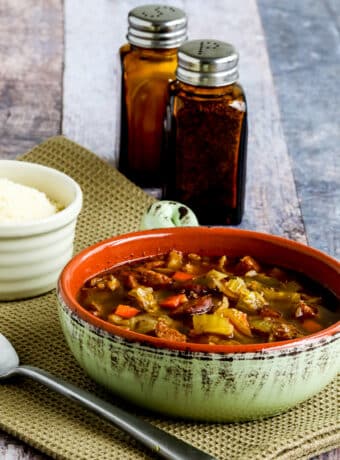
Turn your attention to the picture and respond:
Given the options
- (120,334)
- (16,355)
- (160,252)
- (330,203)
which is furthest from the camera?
Answer: (330,203)

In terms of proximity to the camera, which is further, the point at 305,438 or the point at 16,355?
the point at 16,355

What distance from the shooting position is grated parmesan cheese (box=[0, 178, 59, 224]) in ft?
7.36

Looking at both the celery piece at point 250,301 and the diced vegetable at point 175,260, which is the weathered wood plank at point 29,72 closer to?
the diced vegetable at point 175,260

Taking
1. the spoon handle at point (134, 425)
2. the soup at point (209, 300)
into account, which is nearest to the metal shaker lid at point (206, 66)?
the soup at point (209, 300)

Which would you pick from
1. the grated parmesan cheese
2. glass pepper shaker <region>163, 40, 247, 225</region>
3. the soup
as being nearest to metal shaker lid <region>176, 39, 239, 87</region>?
glass pepper shaker <region>163, 40, 247, 225</region>

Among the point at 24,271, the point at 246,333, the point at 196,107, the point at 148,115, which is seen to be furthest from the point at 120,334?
the point at 148,115

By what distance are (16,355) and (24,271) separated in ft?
1.13

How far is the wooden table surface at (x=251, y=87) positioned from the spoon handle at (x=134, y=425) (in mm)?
961

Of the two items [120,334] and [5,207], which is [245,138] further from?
[120,334]

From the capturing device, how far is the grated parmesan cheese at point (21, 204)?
7.36 feet

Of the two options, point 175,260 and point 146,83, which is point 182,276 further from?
point 146,83

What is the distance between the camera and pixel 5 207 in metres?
2.25

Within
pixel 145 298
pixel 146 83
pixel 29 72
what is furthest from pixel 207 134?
pixel 29 72

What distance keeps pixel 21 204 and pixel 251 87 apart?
1.45 m
